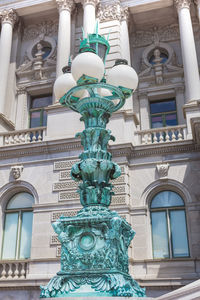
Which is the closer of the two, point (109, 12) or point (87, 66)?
point (87, 66)

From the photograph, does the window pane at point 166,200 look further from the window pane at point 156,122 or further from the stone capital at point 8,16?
the stone capital at point 8,16

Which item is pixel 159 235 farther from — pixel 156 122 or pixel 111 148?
pixel 156 122

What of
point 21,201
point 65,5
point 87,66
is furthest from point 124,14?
point 87,66

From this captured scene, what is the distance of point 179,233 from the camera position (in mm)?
14484

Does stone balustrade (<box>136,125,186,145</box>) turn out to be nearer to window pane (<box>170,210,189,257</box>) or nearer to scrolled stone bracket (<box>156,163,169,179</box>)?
scrolled stone bracket (<box>156,163,169,179</box>)

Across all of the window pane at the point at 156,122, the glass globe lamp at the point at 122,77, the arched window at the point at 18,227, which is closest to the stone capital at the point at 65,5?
the window pane at the point at 156,122

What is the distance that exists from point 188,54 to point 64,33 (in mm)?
6452

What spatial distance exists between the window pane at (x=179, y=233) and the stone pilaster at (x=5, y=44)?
9.89 m

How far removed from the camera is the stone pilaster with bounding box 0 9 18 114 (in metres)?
19.3

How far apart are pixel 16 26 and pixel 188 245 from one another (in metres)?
16.0

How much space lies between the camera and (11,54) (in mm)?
21688

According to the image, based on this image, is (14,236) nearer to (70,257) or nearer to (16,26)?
(70,257)

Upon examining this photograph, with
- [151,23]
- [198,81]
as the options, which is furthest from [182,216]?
[151,23]

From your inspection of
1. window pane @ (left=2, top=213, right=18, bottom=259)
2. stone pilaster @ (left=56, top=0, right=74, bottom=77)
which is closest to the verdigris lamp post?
window pane @ (left=2, top=213, right=18, bottom=259)
